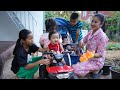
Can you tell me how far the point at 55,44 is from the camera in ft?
8.04

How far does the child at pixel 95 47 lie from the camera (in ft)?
7.98

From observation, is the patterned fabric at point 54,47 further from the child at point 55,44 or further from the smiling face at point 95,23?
the smiling face at point 95,23

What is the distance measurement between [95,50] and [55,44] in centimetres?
45

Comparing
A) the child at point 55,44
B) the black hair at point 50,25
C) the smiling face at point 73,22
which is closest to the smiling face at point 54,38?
the child at point 55,44

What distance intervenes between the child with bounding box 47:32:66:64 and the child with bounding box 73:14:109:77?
0.26 m

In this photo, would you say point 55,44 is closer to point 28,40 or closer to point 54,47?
point 54,47

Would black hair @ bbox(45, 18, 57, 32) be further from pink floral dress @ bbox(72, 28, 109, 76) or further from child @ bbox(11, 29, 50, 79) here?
pink floral dress @ bbox(72, 28, 109, 76)

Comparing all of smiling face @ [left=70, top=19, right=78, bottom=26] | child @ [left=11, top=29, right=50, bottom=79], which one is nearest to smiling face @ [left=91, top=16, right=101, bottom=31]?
smiling face @ [left=70, top=19, right=78, bottom=26]

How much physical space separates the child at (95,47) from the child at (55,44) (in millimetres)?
265

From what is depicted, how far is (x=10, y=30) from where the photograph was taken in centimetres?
398

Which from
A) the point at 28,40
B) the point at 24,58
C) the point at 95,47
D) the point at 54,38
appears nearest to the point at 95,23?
the point at 95,47
